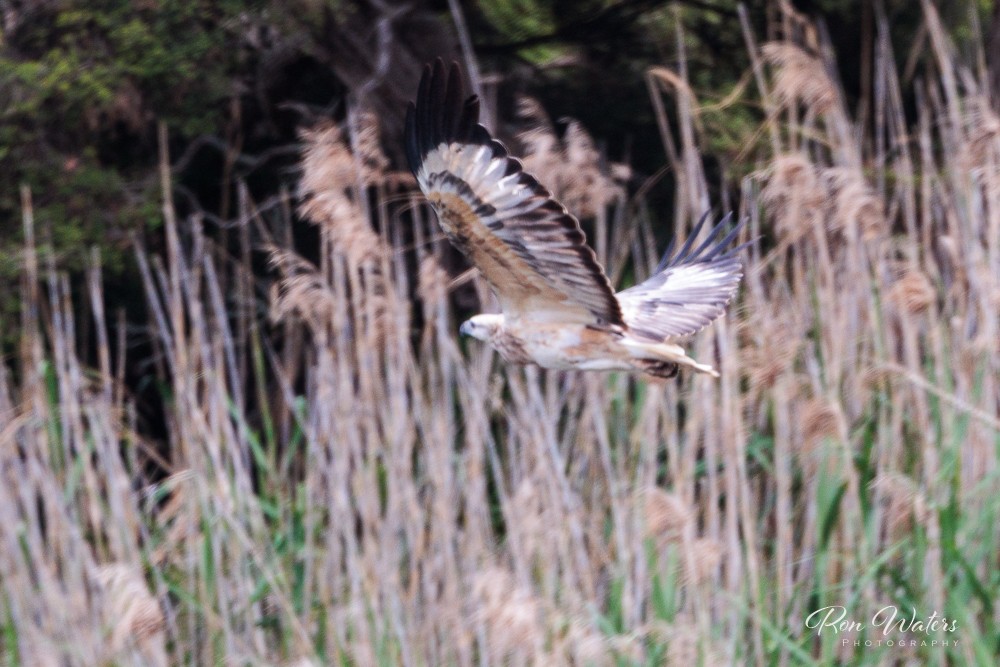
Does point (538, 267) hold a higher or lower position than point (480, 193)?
lower

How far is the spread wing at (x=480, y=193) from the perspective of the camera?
259cm

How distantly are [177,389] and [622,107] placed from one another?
8.74ft

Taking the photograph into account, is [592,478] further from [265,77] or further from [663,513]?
[265,77]

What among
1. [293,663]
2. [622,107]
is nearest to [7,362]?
[293,663]

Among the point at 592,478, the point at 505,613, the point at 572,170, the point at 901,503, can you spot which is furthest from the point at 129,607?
the point at 901,503

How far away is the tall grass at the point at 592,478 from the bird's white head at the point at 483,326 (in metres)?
A: 0.24

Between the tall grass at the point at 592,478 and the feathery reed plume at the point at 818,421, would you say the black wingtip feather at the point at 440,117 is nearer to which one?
the tall grass at the point at 592,478

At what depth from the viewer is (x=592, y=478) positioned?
3725 millimetres

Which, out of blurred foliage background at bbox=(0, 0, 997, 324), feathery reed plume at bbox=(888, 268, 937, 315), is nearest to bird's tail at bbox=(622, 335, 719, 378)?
feathery reed plume at bbox=(888, 268, 937, 315)

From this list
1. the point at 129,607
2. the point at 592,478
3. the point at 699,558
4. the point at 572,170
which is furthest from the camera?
the point at 592,478

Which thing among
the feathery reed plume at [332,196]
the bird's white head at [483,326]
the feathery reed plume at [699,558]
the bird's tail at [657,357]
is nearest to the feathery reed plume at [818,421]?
the bird's tail at [657,357]
